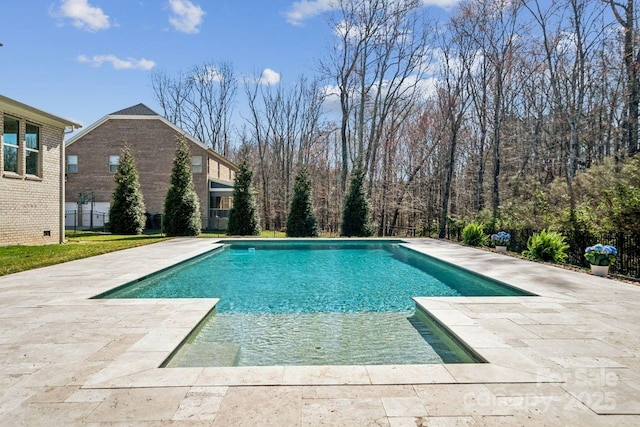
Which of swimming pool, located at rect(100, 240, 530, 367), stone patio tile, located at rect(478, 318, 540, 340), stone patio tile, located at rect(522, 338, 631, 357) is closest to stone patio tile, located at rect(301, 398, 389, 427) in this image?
swimming pool, located at rect(100, 240, 530, 367)

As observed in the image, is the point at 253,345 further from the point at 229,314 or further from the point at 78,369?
the point at 78,369

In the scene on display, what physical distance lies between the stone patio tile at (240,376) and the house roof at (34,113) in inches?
430

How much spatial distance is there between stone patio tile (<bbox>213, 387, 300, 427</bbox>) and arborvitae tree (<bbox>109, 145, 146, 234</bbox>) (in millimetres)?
18876

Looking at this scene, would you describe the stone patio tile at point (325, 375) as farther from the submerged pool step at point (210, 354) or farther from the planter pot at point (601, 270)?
the planter pot at point (601, 270)

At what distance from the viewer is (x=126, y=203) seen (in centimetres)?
1912

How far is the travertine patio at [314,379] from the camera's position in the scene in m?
2.26

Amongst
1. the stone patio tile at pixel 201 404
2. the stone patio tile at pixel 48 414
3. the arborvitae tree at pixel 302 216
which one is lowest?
the stone patio tile at pixel 201 404

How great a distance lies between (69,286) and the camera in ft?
19.4

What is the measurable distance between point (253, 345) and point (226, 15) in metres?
14.6

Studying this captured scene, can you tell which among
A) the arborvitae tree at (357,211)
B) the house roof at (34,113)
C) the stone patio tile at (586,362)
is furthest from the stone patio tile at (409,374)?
the arborvitae tree at (357,211)

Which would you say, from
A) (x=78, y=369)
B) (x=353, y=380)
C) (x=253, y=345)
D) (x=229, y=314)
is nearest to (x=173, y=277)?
(x=229, y=314)

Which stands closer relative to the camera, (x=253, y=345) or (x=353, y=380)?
(x=353, y=380)

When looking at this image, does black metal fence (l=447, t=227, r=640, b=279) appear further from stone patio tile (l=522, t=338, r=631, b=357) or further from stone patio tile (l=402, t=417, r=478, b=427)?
stone patio tile (l=402, t=417, r=478, b=427)

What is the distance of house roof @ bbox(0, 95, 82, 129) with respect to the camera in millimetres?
9891
